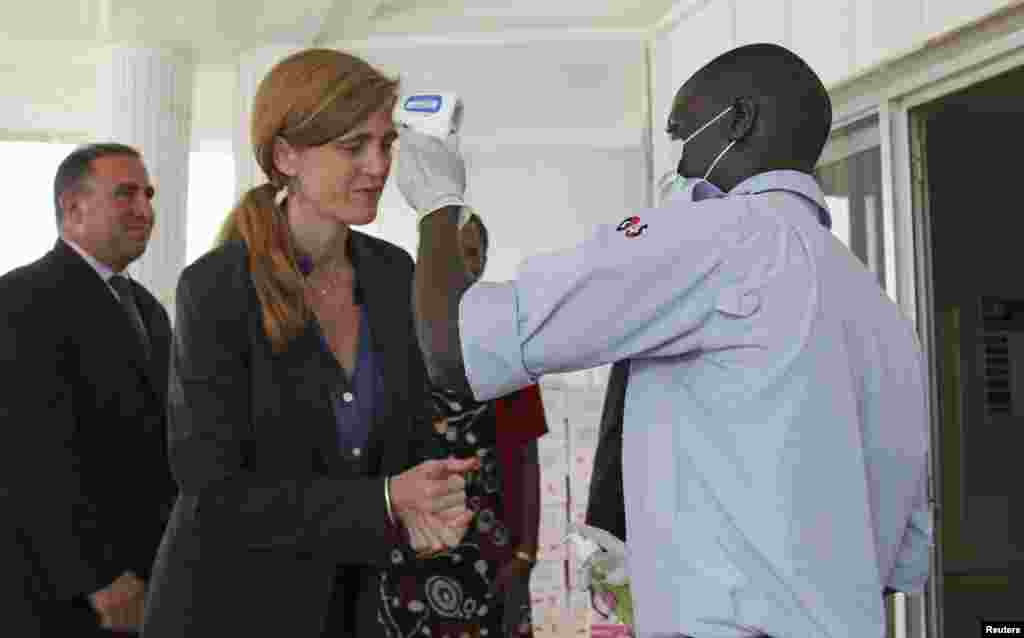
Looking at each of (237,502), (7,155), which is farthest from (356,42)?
(237,502)

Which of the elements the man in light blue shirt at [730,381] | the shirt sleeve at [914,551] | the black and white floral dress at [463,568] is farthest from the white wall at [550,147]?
the man in light blue shirt at [730,381]

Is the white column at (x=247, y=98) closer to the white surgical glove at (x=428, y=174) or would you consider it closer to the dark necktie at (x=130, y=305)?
the dark necktie at (x=130, y=305)

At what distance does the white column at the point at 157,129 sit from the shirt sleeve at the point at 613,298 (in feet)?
15.4

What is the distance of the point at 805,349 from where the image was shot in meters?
1.04

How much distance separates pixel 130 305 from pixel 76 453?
1.30 feet

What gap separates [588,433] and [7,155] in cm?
451

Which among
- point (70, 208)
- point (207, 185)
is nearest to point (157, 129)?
point (207, 185)

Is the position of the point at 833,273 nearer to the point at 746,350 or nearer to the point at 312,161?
the point at 746,350

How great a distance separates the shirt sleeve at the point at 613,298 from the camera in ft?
3.50

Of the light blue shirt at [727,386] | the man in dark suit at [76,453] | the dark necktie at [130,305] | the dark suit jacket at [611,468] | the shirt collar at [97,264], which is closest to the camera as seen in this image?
the light blue shirt at [727,386]

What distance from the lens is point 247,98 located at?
589cm

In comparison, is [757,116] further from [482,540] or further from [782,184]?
[482,540]

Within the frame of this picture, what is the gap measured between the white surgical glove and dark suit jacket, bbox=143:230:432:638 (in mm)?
330

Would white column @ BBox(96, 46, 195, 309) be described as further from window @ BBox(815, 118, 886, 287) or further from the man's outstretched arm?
the man's outstretched arm
